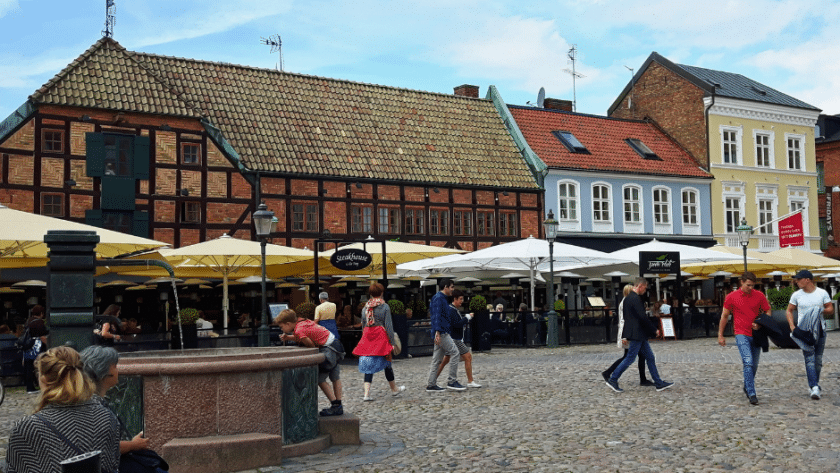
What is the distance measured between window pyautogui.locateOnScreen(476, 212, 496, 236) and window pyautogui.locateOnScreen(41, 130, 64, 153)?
1443 cm

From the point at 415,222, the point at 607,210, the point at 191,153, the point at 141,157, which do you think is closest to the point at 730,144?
the point at 607,210

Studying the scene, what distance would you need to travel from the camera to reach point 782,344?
12141 millimetres

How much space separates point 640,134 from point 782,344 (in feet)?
104

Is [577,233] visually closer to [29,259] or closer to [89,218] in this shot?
[89,218]

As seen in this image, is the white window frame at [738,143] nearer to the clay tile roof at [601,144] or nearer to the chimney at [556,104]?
the clay tile roof at [601,144]

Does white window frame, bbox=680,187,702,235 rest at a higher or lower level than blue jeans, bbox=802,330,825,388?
higher

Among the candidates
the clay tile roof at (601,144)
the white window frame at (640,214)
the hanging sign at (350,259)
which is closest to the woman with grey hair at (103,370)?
the hanging sign at (350,259)

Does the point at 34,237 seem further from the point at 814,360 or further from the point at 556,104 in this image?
the point at 556,104

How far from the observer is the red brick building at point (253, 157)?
90.3 ft

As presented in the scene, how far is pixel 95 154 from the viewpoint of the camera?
27781 mm

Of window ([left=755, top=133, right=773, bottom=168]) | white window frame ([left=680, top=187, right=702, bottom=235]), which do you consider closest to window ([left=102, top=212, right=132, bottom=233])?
white window frame ([left=680, top=187, right=702, bottom=235])

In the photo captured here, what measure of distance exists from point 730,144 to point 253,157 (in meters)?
22.1

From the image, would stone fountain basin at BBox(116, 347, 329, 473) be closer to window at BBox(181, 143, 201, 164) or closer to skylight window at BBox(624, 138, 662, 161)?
window at BBox(181, 143, 201, 164)

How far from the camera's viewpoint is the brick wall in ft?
138
